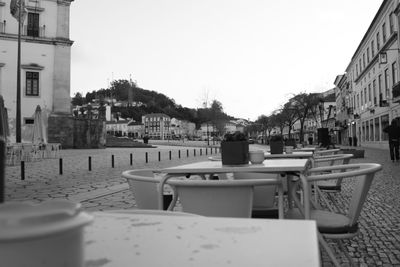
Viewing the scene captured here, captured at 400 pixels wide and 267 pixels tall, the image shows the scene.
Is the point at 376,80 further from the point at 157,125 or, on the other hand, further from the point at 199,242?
the point at 157,125

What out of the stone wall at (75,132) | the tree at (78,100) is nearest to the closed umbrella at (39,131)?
the stone wall at (75,132)

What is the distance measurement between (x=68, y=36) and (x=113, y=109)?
3982 inches

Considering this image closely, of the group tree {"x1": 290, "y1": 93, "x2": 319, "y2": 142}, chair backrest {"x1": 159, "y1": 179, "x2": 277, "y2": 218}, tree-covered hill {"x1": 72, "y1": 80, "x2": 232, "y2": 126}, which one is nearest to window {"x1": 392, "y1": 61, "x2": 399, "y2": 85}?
tree {"x1": 290, "y1": 93, "x2": 319, "y2": 142}

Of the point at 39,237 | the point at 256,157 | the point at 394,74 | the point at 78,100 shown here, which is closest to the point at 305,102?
the point at 394,74

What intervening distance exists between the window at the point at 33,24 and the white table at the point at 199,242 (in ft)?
114

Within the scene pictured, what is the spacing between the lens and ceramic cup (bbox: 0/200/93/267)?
0.55 meters

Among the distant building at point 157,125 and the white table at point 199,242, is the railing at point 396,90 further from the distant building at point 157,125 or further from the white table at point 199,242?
the distant building at point 157,125

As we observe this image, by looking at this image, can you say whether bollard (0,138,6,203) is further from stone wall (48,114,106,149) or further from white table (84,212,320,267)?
stone wall (48,114,106,149)

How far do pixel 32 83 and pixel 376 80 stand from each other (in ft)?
98.6

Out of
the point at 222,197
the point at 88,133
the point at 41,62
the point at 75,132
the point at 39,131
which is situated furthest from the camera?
the point at 88,133

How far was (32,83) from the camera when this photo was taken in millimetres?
31359

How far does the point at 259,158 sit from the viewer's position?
346 centimetres

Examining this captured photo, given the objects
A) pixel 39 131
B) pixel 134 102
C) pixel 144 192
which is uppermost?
pixel 134 102

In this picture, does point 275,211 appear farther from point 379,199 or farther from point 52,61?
point 52,61
